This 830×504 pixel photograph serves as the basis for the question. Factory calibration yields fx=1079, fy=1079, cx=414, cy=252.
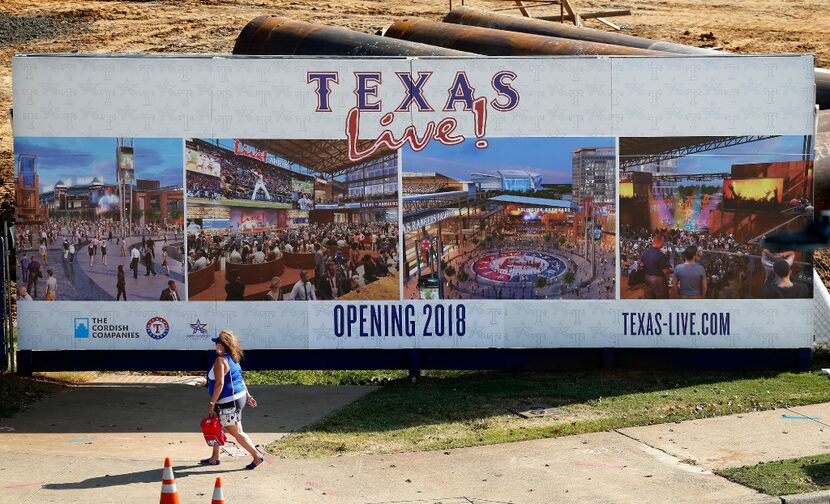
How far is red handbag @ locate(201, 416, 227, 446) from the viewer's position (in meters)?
9.99

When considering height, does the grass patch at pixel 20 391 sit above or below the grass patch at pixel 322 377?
above

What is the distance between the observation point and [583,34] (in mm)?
19797

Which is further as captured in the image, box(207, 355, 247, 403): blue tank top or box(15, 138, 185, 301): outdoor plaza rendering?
box(15, 138, 185, 301): outdoor plaza rendering

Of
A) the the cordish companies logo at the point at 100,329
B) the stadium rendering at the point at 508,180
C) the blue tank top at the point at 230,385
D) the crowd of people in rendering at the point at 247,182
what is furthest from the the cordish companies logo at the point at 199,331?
the stadium rendering at the point at 508,180

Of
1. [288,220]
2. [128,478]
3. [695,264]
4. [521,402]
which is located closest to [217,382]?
[128,478]

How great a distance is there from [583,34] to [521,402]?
9.30 m

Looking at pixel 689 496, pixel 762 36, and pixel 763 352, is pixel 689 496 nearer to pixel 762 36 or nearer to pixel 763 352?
pixel 763 352

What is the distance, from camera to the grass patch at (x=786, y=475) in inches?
372

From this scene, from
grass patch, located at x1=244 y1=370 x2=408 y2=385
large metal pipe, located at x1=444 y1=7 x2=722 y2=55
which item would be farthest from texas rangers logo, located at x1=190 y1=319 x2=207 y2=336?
large metal pipe, located at x1=444 y1=7 x2=722 y2=55

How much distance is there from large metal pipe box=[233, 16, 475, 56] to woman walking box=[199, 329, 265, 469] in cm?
670

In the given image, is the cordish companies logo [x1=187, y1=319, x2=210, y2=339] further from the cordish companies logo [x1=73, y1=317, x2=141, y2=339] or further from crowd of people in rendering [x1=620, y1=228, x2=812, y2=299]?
crowd of people in rendering [x1=620, y1=228, x2=812, y2=299]

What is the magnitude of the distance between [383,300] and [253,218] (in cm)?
192

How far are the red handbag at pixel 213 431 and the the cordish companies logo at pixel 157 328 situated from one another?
3650 millimetres

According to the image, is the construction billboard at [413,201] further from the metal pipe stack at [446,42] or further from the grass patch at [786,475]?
the grass patch at [786,475]
